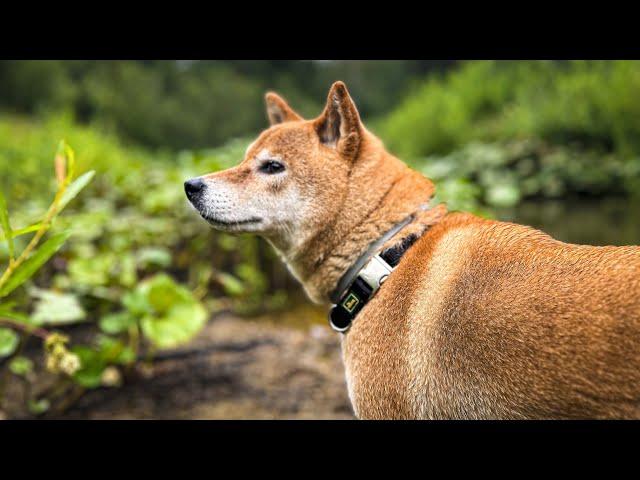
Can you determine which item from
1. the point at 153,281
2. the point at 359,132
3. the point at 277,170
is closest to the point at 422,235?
the point at 359,132

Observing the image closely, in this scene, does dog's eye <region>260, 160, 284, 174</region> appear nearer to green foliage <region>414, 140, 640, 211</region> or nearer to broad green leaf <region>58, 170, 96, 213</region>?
broad green leaf <region>58, 170, 96, 213</region>

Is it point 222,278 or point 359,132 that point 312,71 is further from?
point 359,132

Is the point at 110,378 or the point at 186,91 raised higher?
the point at 186,91

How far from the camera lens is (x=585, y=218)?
18.4 ft

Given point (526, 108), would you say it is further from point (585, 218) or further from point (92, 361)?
point (92, 361)

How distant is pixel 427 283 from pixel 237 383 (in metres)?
1.94

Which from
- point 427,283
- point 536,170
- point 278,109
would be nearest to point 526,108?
point 536,170

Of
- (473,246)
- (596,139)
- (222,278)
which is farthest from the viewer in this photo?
(596,139)

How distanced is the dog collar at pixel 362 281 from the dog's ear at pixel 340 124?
0.40m

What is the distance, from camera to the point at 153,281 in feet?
9.99

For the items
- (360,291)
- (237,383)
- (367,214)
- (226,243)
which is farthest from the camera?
(226,243)

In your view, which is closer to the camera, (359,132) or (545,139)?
(359,132)

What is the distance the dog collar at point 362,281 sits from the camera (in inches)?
77.0
